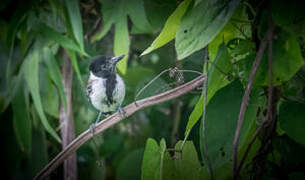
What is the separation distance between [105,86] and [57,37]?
0.41 metres

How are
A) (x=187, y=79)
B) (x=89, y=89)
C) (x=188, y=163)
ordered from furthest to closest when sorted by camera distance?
1. (x=89, y=89)
2. (x=187, y=79)
3. (x=188, y=163)

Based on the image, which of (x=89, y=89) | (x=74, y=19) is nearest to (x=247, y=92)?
(x=74, y=19)

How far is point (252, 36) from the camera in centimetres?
88

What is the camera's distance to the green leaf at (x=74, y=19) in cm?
146

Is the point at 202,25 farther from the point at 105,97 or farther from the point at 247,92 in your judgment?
the point at 105,97

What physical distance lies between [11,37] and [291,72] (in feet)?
4.02

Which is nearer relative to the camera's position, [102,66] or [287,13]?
[287,13]

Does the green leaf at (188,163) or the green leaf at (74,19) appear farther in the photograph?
the green leaf at (74,19)

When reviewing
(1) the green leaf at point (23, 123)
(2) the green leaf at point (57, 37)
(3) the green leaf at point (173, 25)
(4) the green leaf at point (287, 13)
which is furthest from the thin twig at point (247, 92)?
(1) the green leaf at point (23, 123)

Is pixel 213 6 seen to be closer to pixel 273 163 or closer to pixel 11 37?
pixel 273 163

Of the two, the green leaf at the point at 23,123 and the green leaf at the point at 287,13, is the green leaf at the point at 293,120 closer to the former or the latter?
the green leaf at the point at 287,13

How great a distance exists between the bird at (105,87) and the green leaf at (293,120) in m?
0.91

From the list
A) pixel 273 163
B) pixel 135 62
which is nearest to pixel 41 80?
pixel 135 62

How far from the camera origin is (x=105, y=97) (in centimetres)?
177
